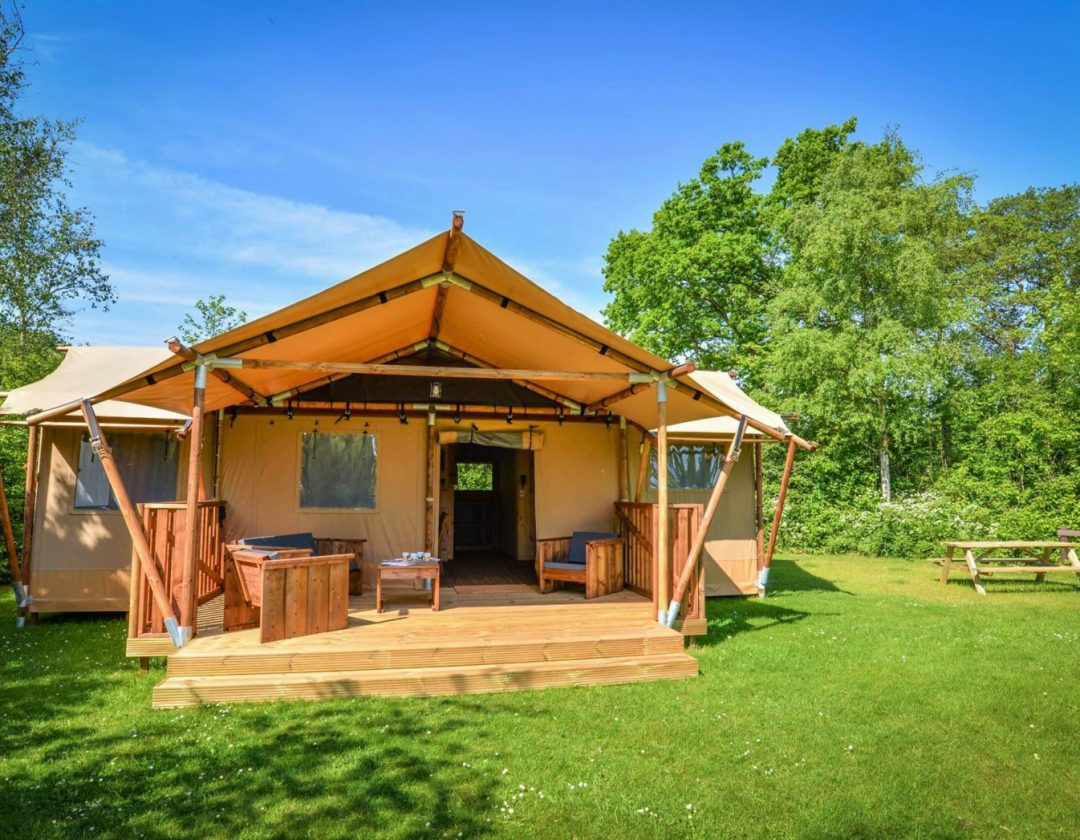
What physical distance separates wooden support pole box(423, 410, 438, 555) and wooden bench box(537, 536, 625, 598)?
1324 mm

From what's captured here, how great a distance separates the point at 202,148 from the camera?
12516 millimetres

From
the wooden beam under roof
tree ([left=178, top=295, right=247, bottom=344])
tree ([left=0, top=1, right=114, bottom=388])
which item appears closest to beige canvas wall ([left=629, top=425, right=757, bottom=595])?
the wooden beam under roof

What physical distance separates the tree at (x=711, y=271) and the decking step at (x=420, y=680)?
1439cm

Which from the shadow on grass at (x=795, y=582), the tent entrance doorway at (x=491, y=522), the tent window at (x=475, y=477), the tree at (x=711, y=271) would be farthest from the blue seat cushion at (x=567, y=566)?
the tent window at (x=475, y=477)

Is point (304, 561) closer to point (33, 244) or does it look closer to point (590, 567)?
point (590, 567)

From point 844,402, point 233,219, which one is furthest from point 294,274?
point 844,402

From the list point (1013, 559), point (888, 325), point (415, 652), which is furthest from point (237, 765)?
point (888, 325)

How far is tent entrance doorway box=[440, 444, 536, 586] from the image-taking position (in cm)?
945

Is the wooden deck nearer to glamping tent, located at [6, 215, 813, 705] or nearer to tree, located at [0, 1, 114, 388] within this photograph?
glamping tent, located at [6, 215, 813, 705]

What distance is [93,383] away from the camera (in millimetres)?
7723

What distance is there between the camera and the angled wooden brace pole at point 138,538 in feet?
16.1

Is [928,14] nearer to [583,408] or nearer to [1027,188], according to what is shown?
[583,408]

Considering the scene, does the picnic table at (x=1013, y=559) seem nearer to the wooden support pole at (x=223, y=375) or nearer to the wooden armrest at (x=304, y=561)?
the wooden armrest at (x=304, y=561)

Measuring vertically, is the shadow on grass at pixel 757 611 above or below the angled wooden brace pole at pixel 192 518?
below
